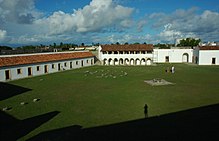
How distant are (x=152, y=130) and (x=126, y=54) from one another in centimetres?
4090

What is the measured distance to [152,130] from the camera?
31.7 ft

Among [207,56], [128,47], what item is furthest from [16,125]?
[207,56]

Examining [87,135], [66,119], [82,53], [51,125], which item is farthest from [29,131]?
[82,53]

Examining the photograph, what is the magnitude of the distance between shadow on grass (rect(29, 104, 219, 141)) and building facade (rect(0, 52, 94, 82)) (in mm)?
19974

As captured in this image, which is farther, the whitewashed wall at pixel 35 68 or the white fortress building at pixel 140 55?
the white fortress building at pixel 140 55

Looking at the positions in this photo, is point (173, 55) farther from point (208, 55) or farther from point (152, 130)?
point (152, 130)

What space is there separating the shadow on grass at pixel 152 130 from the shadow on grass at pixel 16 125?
1091 millimetres

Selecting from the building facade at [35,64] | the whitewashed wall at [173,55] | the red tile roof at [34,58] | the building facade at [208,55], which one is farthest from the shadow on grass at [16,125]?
the whitewashed wall at [173,55]

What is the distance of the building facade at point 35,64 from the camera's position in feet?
88.1

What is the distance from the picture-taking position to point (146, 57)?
162 feet

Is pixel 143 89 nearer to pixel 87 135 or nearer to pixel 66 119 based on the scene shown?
pixel 66 119

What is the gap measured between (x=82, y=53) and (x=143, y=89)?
28.2 metres

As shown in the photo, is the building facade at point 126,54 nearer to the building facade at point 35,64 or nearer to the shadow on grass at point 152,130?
the building facade at point 35,64

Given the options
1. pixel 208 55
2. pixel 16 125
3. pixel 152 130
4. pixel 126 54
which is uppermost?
pixel 126 54
